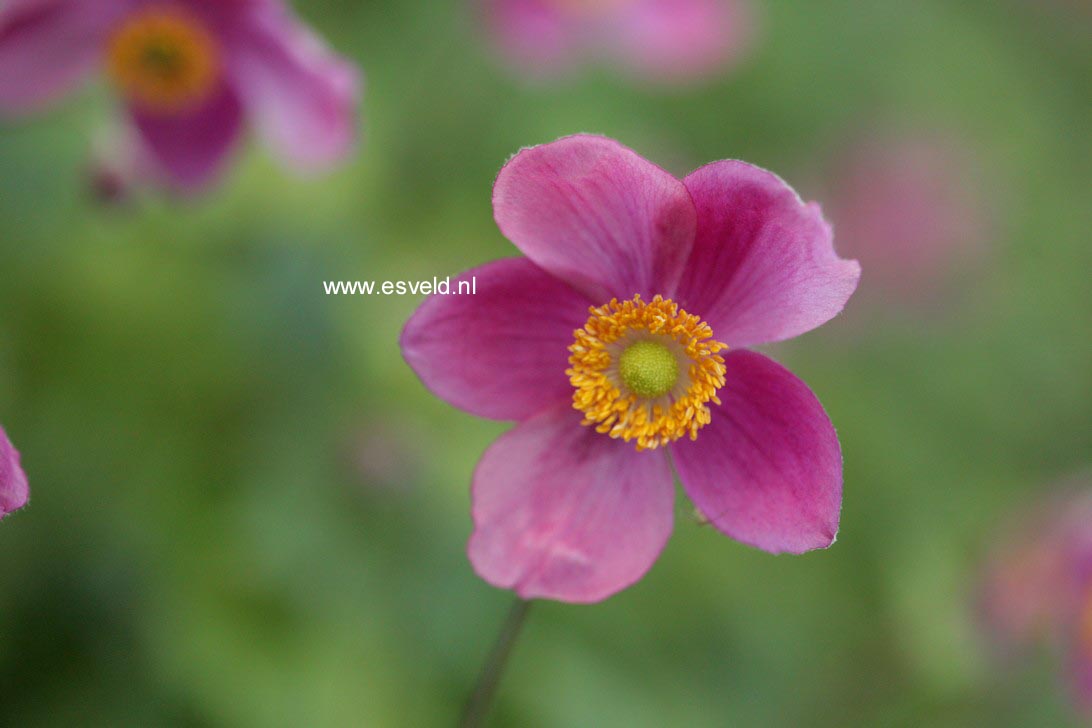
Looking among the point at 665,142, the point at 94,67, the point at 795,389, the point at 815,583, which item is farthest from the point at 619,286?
the point at 665,142

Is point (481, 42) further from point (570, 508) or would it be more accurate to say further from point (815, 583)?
point (570, 508)

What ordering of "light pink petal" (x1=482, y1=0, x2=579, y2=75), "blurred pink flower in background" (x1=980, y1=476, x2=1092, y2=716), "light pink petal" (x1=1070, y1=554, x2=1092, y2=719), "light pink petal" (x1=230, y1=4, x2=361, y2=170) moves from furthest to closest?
"light pink petal" (x1=482, y1=0, x2=579, y2=75) < "blurred pink flower in background" (x1=980, y1=476, x2=1092, y2=716) < "light pink petal" (x1=1070, y1=554, x2=1092, y2=719) < "light pink petal" (x1=230, y1=4, x2=361, y2=170)

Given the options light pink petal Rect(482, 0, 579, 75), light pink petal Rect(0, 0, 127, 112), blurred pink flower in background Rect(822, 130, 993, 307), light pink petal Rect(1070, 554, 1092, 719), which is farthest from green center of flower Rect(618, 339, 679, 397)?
blurred pink flower in background Rect(822, 130, 993, 307)

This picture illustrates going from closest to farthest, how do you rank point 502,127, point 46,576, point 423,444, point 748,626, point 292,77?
1. point 292,77
2. point 46,576
3. point 423,444
4. point 748,626
5. point 502,127

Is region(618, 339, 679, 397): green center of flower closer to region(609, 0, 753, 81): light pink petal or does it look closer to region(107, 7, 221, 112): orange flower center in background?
region(107, 7, 221, 112): orange flower center in background

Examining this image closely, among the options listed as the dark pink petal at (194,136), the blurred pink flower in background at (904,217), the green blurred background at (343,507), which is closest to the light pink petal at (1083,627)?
the green blurred background at (343,507)

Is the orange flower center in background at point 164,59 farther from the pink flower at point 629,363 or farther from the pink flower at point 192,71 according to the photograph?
the pink flower at point 629,363
